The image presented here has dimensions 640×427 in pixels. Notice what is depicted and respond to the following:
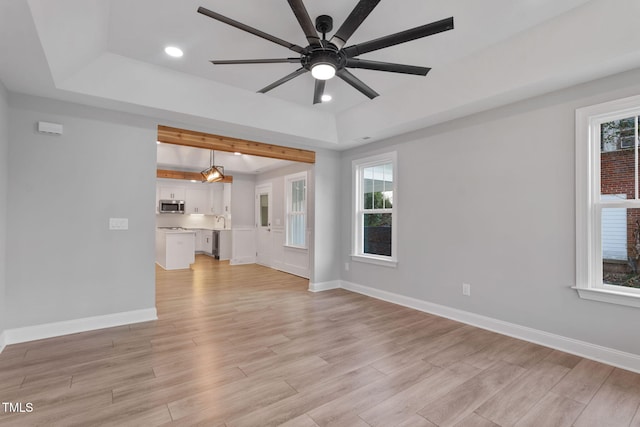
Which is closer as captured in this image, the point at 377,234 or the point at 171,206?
the point at 377,234

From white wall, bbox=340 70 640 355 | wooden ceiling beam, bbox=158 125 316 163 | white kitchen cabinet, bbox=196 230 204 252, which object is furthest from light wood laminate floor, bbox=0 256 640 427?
white kitchen cabinet, bbox=196 230 204 252

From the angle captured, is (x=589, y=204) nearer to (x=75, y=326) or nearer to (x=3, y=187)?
(x=75, y=326)

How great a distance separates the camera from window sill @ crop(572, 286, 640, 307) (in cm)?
251

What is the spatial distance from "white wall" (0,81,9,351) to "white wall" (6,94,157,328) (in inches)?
2.1

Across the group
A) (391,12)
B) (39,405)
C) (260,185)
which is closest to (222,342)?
(39,405)

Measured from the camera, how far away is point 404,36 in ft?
6.61

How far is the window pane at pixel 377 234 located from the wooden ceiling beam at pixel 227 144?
4.73 feet

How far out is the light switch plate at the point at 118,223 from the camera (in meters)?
3.52

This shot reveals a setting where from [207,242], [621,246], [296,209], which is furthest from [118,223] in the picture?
[207,242]

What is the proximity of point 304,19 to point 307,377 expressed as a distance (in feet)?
8.26

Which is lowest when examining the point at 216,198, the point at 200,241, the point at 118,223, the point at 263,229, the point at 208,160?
the point at 200,241

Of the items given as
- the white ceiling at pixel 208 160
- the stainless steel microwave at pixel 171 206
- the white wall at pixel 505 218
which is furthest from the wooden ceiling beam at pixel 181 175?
the white wall at pixel 505 218

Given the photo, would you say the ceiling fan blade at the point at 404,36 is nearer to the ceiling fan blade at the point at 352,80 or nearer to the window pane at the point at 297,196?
the ceiling fan blade at the point at 352,80

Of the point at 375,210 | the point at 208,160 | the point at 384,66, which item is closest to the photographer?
the point at 384,66
